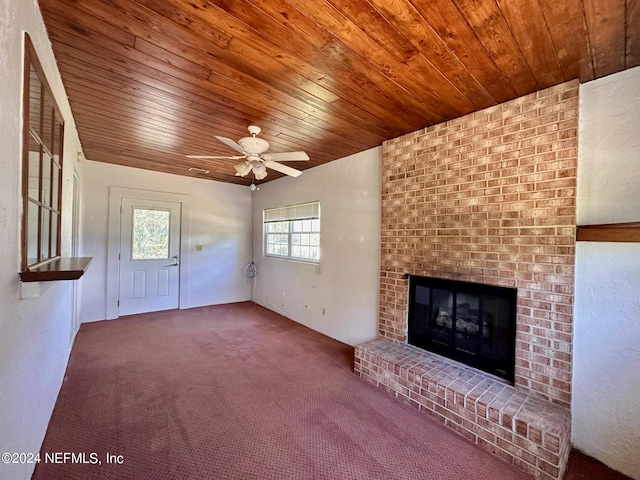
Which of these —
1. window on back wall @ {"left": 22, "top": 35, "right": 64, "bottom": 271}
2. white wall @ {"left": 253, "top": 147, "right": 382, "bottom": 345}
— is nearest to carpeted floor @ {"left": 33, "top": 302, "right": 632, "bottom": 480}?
white wall @ {"left": 253, "top": 147, "right": 382, "bottom": 345}

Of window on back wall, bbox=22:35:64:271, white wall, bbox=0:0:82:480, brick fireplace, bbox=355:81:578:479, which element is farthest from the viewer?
brick fireplace, bbox=355:81:578:479

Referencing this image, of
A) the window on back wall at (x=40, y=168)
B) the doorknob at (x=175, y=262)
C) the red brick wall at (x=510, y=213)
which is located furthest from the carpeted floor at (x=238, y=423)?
the doorknob at (x=175, y=262)

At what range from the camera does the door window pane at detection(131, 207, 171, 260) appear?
4.71 m

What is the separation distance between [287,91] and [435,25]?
112cm

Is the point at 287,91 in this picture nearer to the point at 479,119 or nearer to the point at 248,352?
the point at 479,119

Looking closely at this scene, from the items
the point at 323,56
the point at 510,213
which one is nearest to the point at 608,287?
the point at 510,213

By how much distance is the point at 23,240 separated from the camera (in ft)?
4.12

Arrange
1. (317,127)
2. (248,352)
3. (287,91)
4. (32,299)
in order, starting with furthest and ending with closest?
(248,352) < (317,127) < (287,91) < (32,299)

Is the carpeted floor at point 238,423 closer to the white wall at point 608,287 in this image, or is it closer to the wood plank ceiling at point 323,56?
the white wall at point 608,287

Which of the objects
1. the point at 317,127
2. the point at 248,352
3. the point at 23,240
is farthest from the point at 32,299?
the point at 317,127

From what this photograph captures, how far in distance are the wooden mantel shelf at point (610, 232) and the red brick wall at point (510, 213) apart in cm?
10

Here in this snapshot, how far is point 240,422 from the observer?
2.07 m

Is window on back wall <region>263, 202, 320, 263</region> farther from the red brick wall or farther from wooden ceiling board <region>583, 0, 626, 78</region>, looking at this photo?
wooden ceiling board <region>583, 0, 626, 78</region>

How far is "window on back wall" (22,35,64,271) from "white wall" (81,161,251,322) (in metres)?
2.60
